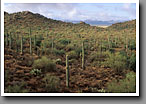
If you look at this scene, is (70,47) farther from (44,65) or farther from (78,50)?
(44,65)

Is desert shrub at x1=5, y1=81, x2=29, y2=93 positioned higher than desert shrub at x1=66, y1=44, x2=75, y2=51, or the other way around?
desert shrub at x1=66, y1=44, x2=75, y2=51

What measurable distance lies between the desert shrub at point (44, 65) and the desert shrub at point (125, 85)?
1.17m

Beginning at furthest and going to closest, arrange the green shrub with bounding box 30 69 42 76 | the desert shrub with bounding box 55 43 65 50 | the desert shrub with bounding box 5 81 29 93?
the desert shrub with bounding box 55 43 65 50, the green shrub with bounding box 30 69 42 76, the desert shrub with bounding box 5 81 29 93

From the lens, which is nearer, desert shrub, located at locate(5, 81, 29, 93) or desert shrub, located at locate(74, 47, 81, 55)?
desert shrub, located at locate(5, 81, 29, 93)

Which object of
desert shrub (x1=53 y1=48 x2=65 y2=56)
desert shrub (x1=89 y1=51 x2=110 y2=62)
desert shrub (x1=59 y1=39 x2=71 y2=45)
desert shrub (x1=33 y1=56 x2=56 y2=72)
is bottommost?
desert shrub (x1=33 y1=56 x2=56 y2=72)

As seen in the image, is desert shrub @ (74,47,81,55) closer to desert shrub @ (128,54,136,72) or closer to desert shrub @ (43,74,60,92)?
desert shrub @ (43,74,60,92)

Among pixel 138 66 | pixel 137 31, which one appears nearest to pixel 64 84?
pixel 138 66

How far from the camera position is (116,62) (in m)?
3.66

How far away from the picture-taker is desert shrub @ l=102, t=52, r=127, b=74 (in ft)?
11.9

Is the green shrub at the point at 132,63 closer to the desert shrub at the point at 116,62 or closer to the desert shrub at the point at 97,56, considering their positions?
the desert shrub at the point at 116,62

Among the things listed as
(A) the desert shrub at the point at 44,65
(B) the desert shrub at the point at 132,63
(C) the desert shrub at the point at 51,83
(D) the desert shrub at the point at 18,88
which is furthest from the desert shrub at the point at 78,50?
(D) the desert shrub at the point at 18,88

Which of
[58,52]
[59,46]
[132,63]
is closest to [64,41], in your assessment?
[59,46]

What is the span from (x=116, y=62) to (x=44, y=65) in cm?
145

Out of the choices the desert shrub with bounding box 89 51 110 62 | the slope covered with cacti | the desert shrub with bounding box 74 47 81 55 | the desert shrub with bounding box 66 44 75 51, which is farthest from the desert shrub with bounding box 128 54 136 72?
the desert shrub with bounding box 66 44 75 51
